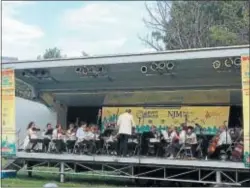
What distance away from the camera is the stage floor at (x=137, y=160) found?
13.1 meters

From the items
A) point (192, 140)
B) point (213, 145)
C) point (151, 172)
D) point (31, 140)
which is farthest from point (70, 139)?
point (213, 145)

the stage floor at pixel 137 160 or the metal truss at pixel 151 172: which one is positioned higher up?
the stage floor at pixel 137 160

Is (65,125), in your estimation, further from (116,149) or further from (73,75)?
(116,149)

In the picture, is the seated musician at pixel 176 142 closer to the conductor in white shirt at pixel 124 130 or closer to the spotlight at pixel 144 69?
the conductor in white shirt at pixel 124 130

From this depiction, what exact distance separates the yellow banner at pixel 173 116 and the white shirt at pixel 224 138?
220cm

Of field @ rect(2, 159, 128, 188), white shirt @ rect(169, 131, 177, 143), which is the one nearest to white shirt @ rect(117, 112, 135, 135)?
white shirt @ rect(169, 131, 177, 143)

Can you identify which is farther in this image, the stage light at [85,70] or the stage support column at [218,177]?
the stage light at [85,70]

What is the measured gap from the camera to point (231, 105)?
16.8 meters

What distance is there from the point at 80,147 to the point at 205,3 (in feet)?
71.9

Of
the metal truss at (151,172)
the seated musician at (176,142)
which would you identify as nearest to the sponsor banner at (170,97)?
the seated musician at (176,142)

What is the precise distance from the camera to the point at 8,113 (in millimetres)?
15664

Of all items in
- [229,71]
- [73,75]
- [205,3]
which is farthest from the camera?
[205,3]

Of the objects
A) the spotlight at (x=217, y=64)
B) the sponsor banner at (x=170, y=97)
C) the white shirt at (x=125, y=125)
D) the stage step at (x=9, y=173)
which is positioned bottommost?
the stage step at (x=9, y=173)

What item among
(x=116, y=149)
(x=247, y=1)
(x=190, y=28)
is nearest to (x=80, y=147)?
(x=116, y=149)
